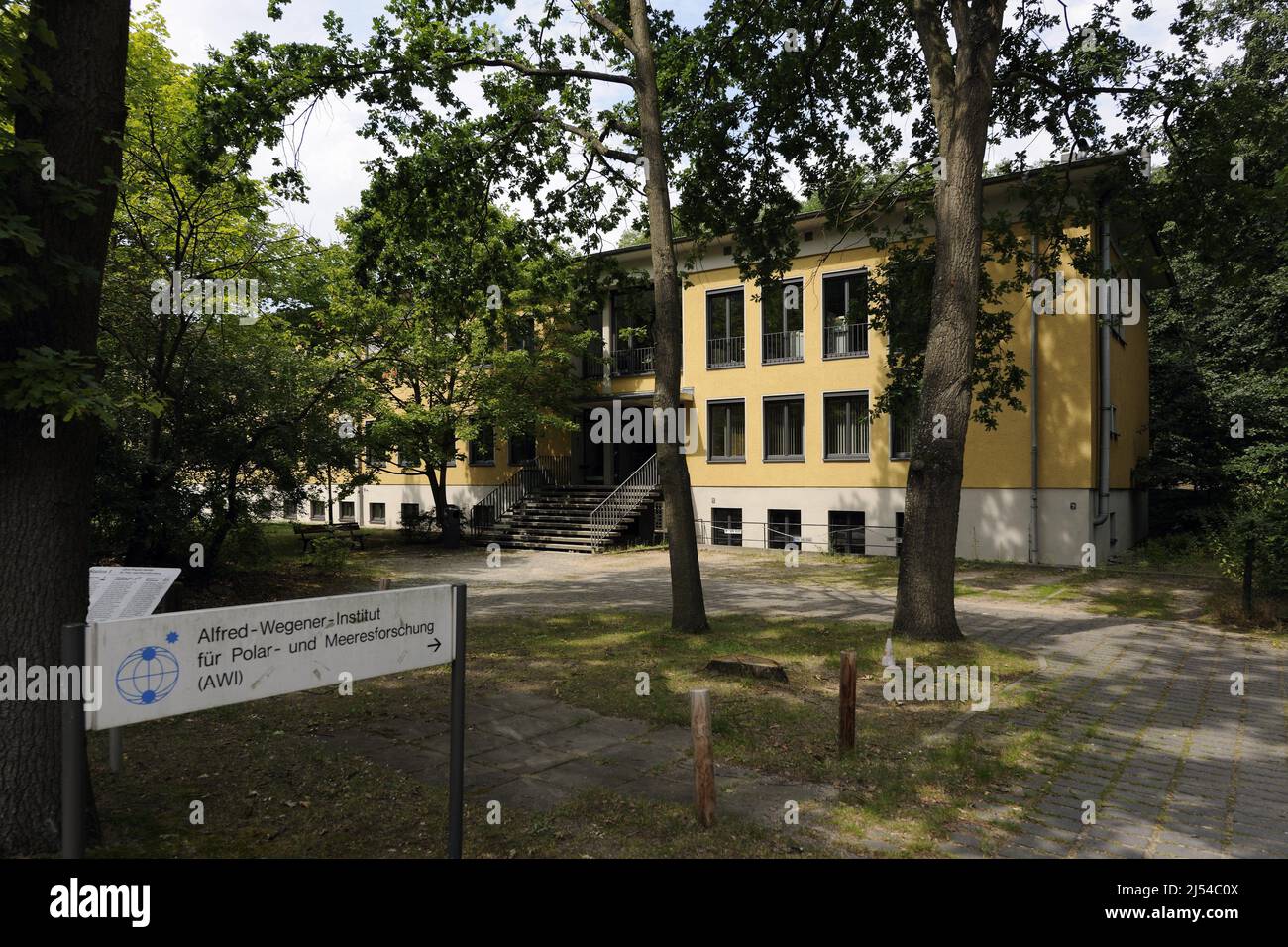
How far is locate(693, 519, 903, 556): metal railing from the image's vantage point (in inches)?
869

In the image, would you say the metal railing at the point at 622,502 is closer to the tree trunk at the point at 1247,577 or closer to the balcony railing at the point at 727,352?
the balcony railing at the point at 727,352

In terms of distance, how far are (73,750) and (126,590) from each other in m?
2.26

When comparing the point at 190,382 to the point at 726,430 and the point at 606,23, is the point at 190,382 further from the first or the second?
the point at 726,430

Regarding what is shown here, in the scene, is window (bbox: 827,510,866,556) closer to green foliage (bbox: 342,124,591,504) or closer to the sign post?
green foliage (bbox: 342,124,591,504)

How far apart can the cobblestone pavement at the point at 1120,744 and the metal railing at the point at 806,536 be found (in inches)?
335

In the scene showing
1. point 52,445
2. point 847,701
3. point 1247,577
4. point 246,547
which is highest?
point 52,445

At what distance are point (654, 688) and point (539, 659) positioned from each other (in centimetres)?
200

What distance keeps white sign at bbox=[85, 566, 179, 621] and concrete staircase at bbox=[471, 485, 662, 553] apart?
18.2m

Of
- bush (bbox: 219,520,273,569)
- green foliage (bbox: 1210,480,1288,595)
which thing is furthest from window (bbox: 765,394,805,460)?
bush (bbox: 219,520,273,569)

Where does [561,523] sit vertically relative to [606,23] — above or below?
below

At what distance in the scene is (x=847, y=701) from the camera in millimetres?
6238

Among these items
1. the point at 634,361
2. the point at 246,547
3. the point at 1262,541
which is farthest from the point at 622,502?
the point at 1262,541

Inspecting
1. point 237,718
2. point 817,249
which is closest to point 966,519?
point 817,249
